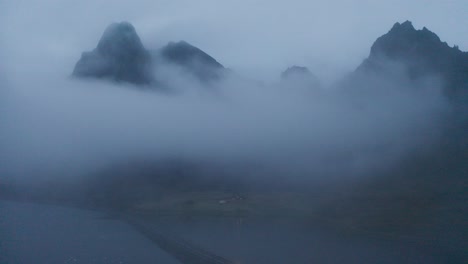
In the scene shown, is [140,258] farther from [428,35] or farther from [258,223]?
[428,35]

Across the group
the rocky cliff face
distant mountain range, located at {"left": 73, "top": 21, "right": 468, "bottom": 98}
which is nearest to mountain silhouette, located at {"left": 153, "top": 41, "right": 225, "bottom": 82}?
distant mountain range, located at {"left": 73, "top": 21, "right": 468, "bottom": 98}

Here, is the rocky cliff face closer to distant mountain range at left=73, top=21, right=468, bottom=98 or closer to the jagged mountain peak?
distant mountain range at left=73, top=21, right=468, bottom=98

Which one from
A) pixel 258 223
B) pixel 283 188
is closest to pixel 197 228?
pixel 258 223

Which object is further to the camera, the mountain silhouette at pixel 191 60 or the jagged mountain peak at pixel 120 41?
the mountain silhouette at pixel 191 60

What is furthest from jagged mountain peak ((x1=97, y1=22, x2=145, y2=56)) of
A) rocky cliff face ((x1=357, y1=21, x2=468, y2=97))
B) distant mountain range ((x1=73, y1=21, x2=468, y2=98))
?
rocky cliff face ((x1=357, y1=21, x2=468, y2=97))

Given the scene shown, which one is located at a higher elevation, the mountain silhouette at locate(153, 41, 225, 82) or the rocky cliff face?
the mountain silhouette at locate(153, 41, 225, 82)

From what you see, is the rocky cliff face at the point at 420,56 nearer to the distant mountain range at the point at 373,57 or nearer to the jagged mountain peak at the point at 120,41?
the distant mountain range at the point at 373,57

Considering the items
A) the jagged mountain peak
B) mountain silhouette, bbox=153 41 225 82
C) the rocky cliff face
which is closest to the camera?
the rocky cliff face

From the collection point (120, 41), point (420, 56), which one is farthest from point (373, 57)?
point (120, 41)

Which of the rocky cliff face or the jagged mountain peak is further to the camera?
the jagged mountain peak

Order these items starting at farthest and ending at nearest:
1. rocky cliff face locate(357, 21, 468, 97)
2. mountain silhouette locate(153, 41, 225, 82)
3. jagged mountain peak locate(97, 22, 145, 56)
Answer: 1. mountain silhouette locate(153, 41, 225, 82)
2. jagged mountain peak locate(97, 22, 145, 56)
3. rocky cliff face locate(357, 21, 468, 97)

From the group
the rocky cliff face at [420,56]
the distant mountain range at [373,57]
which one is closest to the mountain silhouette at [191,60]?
the distant mountain range at [373,57]

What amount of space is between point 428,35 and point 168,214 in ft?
227

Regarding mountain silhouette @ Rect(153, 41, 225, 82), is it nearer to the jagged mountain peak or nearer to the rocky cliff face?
the jagged mountain peak
